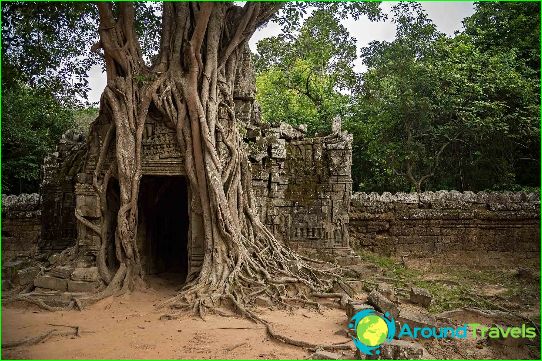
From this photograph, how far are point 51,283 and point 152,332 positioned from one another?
2.46 meters

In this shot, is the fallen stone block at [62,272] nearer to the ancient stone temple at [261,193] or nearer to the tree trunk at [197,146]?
the tree trunk at [197,146]

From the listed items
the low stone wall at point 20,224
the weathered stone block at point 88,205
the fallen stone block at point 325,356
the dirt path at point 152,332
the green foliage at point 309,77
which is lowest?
the dirt path at point 152,332

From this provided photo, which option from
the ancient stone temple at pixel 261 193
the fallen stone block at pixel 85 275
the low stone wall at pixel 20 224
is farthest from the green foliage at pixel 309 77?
the fallen stone block at pixel 85 275

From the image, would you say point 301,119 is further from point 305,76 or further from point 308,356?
point 308,356

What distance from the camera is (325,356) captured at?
13.6 feet

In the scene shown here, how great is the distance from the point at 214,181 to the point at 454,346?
12.5ft

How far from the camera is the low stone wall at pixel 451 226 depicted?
9297 mm

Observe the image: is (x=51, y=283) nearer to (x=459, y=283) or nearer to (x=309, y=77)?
(x=459, y=283)

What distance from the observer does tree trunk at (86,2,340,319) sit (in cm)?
661

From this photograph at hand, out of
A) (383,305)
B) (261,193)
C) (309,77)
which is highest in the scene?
(309,77)

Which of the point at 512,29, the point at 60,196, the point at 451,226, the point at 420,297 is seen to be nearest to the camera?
the point at 420,297

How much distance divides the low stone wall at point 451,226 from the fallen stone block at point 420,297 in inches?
123

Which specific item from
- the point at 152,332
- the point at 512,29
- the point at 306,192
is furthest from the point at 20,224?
the point at 512,29

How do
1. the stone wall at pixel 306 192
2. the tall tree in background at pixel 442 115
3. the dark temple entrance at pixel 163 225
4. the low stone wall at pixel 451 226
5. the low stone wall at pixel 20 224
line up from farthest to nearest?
the tall tree in background at pixel 442 115, the low stone wall at pixel 20 224, the low stone wall at pixel 451 226, the stone wall at pixel 306 192, the dark temple entrance at pixel 163 225
